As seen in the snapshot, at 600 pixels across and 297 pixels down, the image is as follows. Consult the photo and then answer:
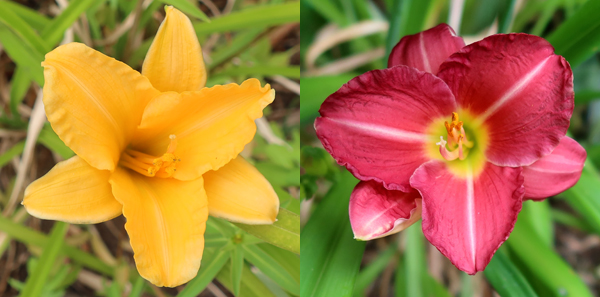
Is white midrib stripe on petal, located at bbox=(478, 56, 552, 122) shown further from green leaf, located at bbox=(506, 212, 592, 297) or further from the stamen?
green leaf, located at bbox=(506, 212, 592, 297)

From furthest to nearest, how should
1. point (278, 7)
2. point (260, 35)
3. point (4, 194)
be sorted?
point (4, 194)
point (260, 35)
point (278, 7)

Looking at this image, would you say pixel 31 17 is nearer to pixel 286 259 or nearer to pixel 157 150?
pixel 157 150

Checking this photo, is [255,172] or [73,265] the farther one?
[73,265]

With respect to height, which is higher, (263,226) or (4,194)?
(263,226)

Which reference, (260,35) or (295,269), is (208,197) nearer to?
(295,269)

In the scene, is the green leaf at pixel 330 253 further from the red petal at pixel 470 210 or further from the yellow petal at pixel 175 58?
the yellow petal at pixel 175 58

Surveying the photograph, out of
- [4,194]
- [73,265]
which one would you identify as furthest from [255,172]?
[4,194]
